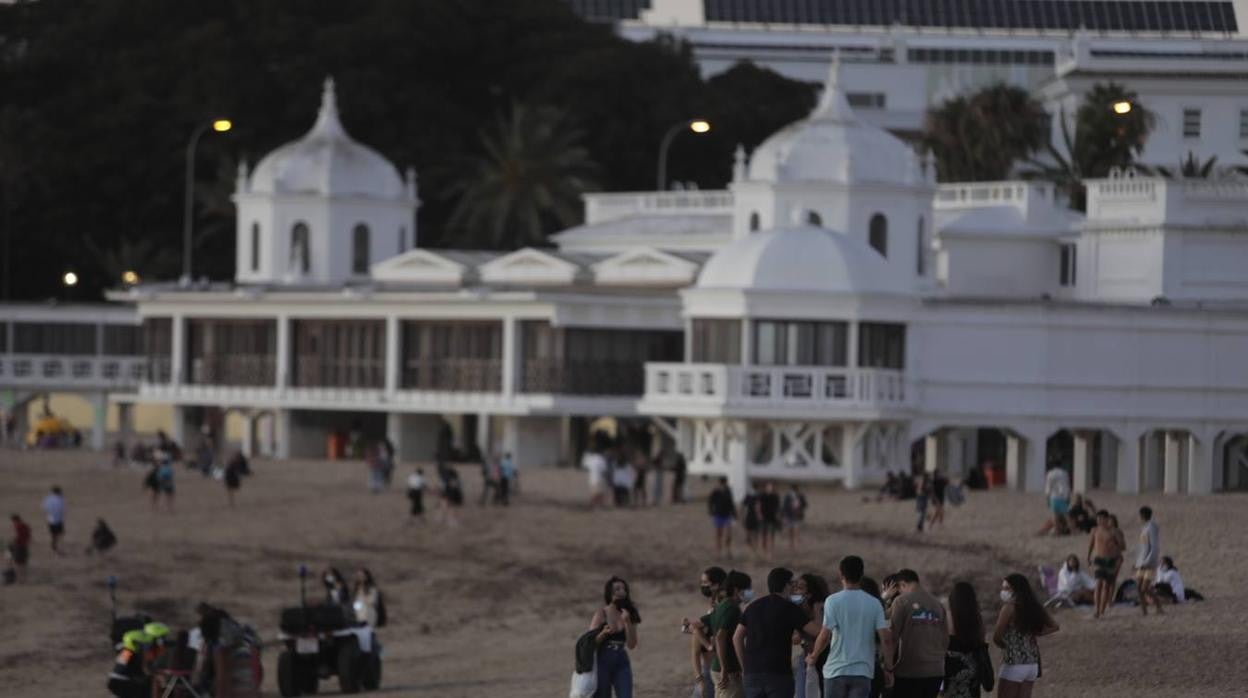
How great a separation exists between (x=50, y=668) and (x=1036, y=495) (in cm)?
1865

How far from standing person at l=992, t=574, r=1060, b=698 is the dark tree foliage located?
68.7 meters

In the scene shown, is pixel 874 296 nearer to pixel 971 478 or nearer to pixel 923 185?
pixel 971 478

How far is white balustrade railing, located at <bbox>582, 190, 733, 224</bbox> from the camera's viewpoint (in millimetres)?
75000

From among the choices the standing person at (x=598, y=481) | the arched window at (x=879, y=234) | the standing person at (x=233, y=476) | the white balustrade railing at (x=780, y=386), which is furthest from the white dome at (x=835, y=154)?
the standing person at (x=233, y=476)

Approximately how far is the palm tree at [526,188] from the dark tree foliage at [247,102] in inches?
30.6

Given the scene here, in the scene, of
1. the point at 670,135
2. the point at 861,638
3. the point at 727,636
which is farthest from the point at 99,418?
the point at 861,638

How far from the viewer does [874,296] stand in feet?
184

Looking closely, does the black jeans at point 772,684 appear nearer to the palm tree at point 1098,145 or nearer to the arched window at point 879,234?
the arched window at point 879,234

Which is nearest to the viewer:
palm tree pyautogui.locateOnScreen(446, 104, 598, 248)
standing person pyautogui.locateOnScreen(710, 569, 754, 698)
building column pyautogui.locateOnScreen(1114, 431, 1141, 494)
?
standing person pyautogui.locateOnScreen(710, 569, 754, 698)

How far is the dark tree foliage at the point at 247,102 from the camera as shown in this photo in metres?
96.2

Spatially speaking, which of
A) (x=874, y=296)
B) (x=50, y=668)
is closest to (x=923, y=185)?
(x=874, y=296)

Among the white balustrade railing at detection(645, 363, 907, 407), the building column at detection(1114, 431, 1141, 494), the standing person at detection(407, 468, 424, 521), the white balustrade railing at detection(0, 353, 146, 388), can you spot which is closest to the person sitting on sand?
the white balustrade railing at detection(645, 363, 907, 407)

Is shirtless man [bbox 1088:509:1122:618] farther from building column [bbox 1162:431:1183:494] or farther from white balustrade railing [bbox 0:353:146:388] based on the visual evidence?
white balustrade railing [bbox 0:353:146:388]

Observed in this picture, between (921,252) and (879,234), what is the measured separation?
111 centimetres
